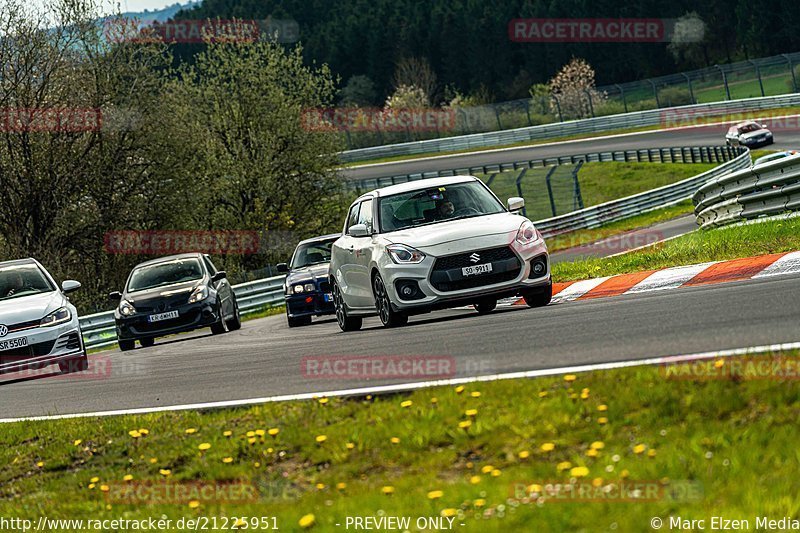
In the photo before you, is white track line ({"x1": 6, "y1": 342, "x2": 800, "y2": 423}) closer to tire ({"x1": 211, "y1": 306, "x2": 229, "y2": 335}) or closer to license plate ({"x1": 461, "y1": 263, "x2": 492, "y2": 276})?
license plate ({"x1": 461, "y1": 263, "x2": 492, "y2": 276})

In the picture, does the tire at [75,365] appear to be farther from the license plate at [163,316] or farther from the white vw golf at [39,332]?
the license plate at [163,316]

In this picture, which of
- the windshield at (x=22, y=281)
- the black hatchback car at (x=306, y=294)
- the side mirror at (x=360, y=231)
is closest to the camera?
the side mirror at (x=360, y=231)

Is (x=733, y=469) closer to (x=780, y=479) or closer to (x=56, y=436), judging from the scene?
(x=780, y=479)

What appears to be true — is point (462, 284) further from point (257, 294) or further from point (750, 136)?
point (750, 136)

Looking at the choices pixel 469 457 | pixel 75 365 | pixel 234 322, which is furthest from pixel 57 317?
pixel 469 457

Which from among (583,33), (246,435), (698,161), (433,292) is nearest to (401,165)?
(698,161)

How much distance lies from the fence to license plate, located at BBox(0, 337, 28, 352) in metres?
52.8

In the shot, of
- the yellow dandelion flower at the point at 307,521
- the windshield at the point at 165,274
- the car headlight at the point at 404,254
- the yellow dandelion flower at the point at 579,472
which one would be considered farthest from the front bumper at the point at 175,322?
the yellow dandelion flower at the point at 579,472

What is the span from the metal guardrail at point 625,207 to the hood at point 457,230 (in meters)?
23.0

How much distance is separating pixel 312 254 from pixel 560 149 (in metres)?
46.8

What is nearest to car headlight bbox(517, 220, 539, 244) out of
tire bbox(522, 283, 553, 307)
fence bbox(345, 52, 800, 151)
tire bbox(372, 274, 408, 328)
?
tire bbox(522, 283, 553, 307)

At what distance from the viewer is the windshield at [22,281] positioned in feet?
55.9

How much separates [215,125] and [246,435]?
37.9 meters

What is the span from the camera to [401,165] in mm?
72000
